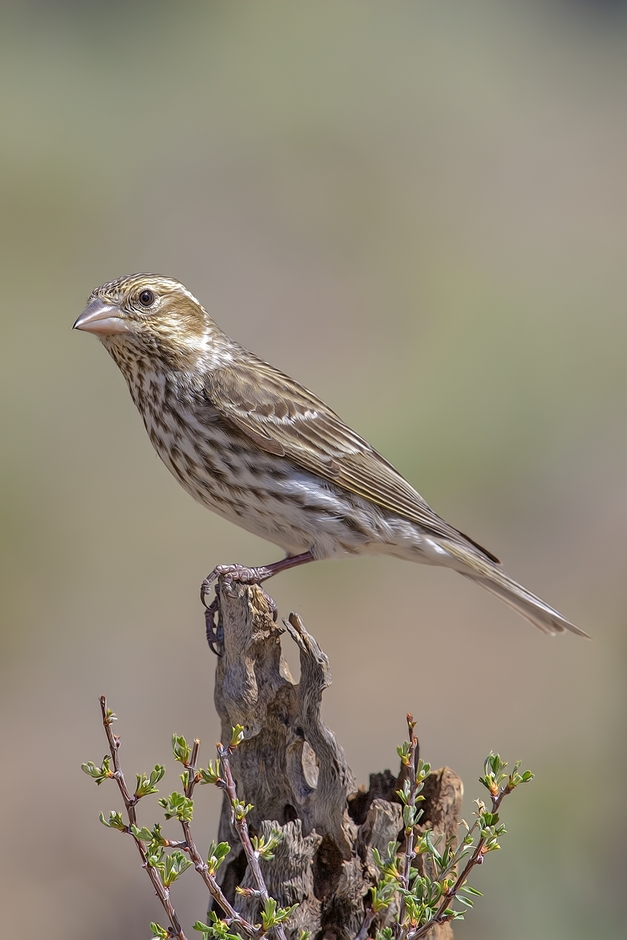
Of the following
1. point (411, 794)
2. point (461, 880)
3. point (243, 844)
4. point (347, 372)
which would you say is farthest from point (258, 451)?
point (347, 372)

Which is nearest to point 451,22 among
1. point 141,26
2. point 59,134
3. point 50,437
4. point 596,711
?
point 141,26

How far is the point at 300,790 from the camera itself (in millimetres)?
3775

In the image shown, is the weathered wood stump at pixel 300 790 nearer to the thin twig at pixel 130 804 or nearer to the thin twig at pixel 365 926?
the thin twig at pixel 365 926

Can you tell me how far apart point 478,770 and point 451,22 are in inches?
657

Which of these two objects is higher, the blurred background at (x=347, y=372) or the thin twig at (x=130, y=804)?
the blurred background at (x=347, y=372)

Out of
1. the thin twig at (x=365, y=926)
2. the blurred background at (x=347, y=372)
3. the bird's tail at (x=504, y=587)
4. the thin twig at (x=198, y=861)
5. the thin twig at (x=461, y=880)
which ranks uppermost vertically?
the blurred background at (x=347, y=372)

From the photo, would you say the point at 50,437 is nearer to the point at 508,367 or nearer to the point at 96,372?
the point at 96,372

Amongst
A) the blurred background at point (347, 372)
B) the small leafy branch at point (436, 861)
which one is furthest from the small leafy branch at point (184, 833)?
the blurred background at point (347, 372)

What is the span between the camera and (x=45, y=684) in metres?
9.44

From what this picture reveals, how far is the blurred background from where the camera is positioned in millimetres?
8305

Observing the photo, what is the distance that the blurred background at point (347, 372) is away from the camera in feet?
27.2

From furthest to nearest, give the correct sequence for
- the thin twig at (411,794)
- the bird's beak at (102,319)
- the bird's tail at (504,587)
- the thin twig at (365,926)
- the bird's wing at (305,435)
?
the bird's tail at (504,587) < the bird's wing at (305,435) < the bird's beak at (102,319) < the thin twig at (365,926) < the thin twig at (411,794)

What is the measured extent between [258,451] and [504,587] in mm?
1385

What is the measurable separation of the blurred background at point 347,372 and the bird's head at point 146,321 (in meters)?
3.72
